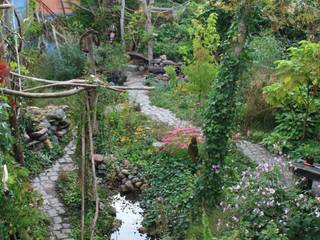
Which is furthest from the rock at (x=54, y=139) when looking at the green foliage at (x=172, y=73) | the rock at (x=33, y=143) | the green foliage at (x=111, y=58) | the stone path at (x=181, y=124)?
the green foliage at (x=111, y=58)

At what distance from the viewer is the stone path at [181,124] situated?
793 centimetres

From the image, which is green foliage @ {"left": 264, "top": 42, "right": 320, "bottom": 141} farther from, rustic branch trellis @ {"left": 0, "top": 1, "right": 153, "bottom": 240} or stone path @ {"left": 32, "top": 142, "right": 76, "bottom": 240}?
stone path @ {"left": 32, "top": 142, "right": 76, "bottom": 240}

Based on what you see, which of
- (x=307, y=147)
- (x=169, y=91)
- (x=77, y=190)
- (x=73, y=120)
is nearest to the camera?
(x=73, y=120)

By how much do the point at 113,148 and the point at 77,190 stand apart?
6.74 feet

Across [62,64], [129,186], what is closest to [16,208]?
[129,186]

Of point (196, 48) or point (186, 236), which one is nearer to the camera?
point (186, 236)

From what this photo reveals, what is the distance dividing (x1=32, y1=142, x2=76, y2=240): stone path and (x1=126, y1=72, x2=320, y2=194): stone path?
3.05m

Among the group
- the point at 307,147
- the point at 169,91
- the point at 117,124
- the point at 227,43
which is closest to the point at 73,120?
the point at 227,43

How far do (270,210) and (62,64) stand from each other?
10160mm

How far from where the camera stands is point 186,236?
7102 millimetres

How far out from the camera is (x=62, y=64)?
15219 millimetres

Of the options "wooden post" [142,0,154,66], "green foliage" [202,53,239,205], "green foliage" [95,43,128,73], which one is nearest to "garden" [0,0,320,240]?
"green foliage" [202,53,239,205]

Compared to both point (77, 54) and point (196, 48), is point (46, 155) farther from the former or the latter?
point (77, 54)

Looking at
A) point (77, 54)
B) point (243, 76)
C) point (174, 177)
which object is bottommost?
point (174, 177)
